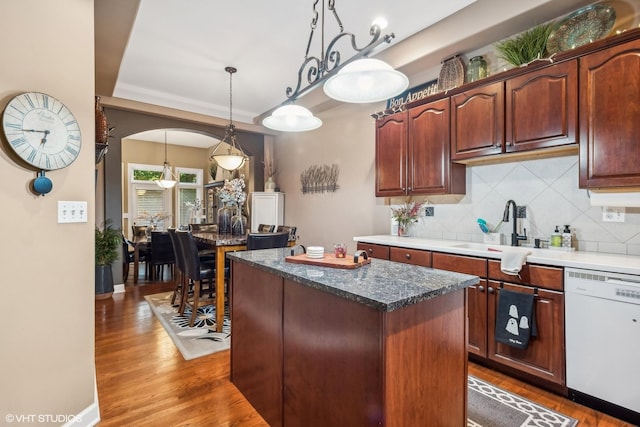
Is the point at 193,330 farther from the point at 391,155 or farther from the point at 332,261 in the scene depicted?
the point at 391,155

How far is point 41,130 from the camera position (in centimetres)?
158

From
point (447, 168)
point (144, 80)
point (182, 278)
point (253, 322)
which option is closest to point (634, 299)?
point (447, 168)

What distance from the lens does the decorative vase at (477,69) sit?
2.81 m

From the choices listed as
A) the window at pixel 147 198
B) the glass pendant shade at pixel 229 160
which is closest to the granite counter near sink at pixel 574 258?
the glass pendant shade at pixel 229 160

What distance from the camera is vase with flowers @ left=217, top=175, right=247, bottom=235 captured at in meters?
3.85

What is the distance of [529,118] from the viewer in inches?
93.7

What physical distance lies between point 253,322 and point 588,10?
3.09m

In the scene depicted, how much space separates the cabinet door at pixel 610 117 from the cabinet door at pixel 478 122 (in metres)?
0.54

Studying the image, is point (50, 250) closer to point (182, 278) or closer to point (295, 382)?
point (295, 382)

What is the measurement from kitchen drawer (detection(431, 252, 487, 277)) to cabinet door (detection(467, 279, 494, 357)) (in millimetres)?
86

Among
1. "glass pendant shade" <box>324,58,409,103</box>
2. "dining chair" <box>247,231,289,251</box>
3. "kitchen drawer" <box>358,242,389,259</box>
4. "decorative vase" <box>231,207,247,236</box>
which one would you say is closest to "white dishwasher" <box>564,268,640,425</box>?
"kitchen drawer" <box>358,242,389,259</box>

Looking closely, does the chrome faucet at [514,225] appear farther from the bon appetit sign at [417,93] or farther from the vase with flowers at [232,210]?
the vase with flowers at [232,210]

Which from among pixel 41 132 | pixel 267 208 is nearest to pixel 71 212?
pixel 41 132

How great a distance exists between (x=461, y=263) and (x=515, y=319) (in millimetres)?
513
